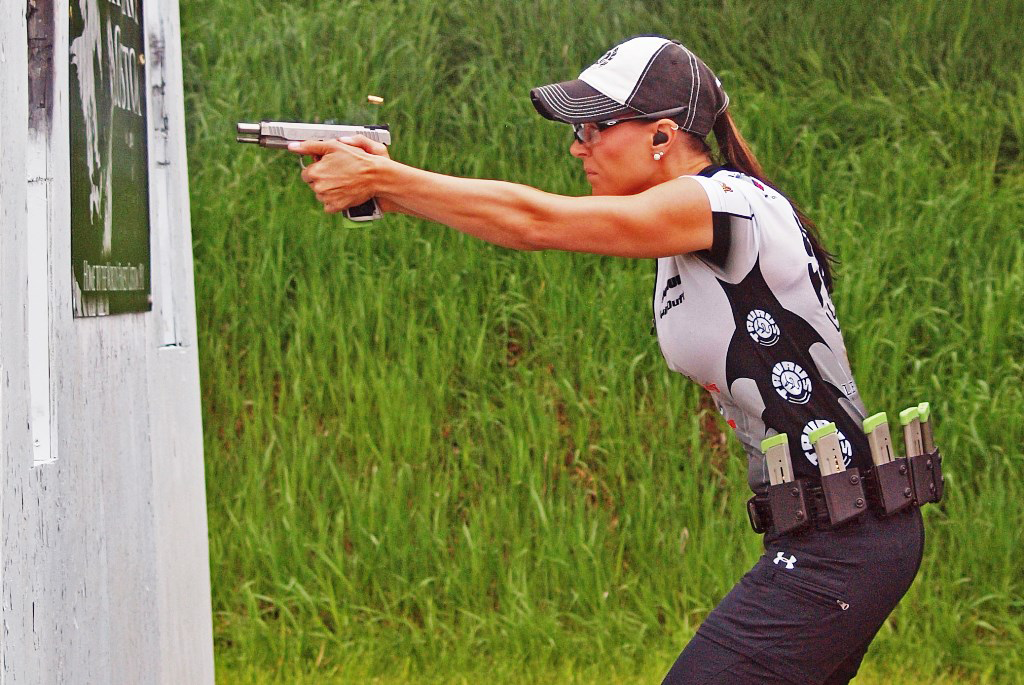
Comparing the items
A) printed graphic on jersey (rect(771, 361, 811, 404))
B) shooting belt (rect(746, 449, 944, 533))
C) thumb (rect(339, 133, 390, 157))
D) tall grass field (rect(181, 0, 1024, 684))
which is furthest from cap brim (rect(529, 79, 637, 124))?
tall grass field (rect(181, 0, 1024, 684))

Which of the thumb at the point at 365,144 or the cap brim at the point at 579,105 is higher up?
Result: the cap brim at the point at 579,105

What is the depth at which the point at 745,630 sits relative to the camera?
234 centimetres

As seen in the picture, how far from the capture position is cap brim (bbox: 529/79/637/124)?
2459 millimetres

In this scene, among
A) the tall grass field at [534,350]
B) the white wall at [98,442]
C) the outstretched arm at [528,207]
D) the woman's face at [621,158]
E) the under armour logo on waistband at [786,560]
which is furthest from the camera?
the tall grass field at [534,350]

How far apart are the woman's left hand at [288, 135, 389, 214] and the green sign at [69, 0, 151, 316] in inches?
17.5

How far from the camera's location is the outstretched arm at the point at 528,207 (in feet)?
7.43

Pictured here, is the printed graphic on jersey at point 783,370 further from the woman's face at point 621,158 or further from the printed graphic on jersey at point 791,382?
the woman's face at point 621,158

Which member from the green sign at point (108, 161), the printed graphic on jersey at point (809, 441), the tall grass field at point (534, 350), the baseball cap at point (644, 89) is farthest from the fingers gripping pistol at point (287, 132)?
the tall grass field at point (534, 350)

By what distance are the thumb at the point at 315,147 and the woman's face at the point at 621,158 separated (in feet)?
1.64

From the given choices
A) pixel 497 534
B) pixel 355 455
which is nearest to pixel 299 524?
pixel 355 455

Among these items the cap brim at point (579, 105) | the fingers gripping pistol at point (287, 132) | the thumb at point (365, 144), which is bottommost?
the thumb at point (365, 144)

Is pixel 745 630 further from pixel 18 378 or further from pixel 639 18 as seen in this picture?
pixel 639 18

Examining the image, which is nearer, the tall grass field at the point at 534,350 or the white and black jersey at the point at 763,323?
the white and black jersey at the point at 763,323

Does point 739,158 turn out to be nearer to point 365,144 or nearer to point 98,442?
point 365,144
